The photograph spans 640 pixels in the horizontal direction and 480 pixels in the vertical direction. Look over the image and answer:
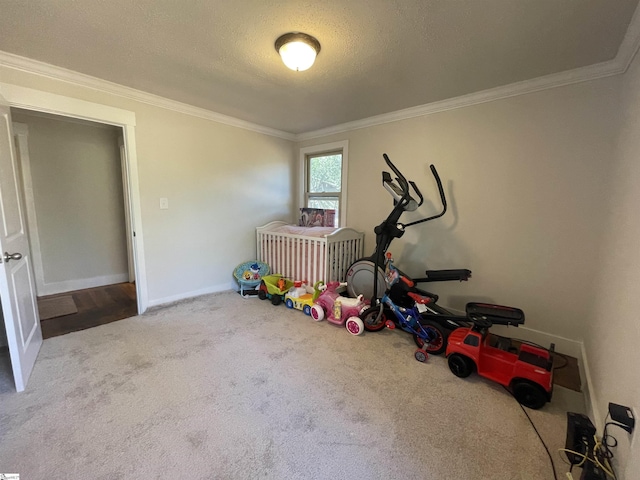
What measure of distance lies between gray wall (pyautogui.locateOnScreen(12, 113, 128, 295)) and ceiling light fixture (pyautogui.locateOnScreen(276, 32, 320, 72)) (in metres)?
3.30

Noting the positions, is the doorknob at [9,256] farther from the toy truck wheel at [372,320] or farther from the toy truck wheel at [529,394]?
the toy truck wheel at [529,394]

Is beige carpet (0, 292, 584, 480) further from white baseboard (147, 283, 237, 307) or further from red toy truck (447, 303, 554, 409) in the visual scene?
white baseboard (147, 283, 237, 307)

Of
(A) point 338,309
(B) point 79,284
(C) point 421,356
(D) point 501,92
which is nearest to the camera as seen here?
(C) point 421,356

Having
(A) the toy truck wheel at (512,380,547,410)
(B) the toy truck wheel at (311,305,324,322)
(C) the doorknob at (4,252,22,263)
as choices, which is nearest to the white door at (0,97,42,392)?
(C) the doorknob at (4,252,22,263)

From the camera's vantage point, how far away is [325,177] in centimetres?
409

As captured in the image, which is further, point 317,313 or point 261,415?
point 317,313

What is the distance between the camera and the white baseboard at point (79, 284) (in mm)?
3556

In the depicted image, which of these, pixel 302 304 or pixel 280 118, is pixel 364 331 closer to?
pixel 302 304

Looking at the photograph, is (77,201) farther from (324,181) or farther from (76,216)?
(324,181)

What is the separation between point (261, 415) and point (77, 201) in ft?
13.1

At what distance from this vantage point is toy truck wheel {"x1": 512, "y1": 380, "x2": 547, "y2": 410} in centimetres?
163

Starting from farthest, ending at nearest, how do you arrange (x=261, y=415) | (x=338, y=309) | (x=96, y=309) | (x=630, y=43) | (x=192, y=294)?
(x=192, y=294) → (x=96, y=309) → (x=338, y=309) → (x=630, y=43) → (x=261, y=415)

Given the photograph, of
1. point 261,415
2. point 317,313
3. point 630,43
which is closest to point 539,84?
point 630,43

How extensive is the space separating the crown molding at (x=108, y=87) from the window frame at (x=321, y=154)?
0.86m
